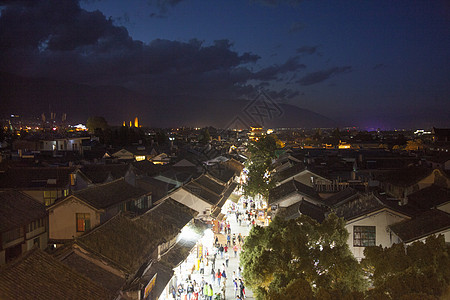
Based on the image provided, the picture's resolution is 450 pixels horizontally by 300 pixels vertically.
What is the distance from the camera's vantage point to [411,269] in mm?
9500

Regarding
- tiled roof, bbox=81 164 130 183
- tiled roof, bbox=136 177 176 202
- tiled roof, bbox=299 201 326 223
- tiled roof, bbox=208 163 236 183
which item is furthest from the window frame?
tiled roof, bbox=208 163 236 183

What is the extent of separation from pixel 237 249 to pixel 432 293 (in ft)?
54.2

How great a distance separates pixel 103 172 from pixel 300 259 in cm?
2273

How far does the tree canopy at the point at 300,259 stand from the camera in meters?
11.1

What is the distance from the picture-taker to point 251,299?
17.4 m

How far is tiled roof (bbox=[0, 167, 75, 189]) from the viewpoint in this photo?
24.6 m

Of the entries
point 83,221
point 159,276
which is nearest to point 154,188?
point 83,221

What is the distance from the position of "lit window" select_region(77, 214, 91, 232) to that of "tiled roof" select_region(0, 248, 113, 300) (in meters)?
8.19

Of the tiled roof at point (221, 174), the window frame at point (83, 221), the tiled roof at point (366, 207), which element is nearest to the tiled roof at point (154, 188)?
the window frame at point (83, 221)

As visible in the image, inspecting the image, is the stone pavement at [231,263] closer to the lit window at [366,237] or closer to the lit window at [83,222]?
the lit window at [366,237]

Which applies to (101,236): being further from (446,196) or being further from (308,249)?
(446,196)

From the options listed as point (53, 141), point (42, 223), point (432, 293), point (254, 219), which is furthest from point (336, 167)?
point (53, 141)

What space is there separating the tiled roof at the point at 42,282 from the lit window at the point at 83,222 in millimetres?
8195

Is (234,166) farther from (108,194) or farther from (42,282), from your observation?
(42,282)
